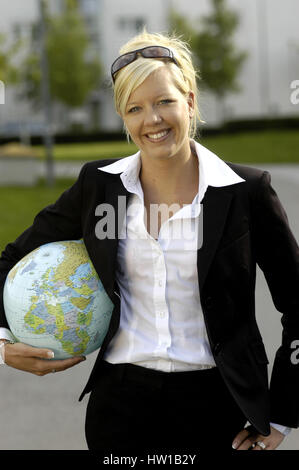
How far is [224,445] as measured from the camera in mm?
2912

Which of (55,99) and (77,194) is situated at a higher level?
(77,194)

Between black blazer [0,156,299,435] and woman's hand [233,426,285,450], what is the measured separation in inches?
2.0

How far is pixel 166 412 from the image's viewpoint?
2828 mm

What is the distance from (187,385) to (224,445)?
302 millimetres

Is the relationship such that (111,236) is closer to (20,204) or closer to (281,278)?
(281,278)

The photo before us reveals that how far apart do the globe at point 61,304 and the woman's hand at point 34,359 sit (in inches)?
1.3

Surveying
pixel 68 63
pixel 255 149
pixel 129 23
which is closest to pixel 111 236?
pixel 255 149

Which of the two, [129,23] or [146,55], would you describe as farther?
[129,23]

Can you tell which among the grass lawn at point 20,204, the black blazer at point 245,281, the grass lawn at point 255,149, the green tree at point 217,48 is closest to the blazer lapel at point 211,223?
the black blazer at point 245,281

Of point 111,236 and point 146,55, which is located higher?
point 146,55

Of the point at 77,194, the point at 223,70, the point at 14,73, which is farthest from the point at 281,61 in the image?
the point at 77,194

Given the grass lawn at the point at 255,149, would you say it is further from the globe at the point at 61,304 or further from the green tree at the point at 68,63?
the globe at the point at 61,304

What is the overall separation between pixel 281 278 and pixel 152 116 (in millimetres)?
745
